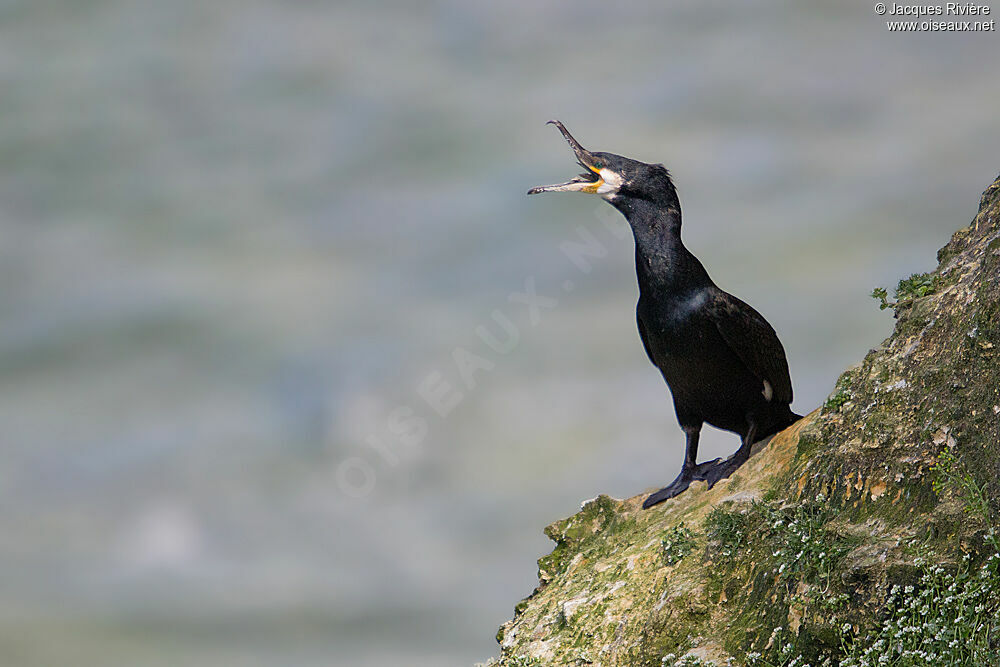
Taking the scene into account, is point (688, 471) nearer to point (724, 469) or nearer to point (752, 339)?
point (724, 469)

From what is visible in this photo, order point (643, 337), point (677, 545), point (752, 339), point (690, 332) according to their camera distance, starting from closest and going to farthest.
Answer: point (677, 545)
point (690, 332)
point (752, 339)
point (643, 337)

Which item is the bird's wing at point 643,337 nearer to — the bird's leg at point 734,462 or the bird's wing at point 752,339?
the bird's wing at point 752,339

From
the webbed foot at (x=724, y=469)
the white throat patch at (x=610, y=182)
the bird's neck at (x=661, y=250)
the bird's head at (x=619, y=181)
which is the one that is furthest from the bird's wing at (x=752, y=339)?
the white throat patch at (x=610, y=182)

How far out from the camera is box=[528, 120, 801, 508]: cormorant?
27.7 ft

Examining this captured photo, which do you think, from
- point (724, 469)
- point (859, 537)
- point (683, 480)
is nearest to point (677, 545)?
point (724, 469)

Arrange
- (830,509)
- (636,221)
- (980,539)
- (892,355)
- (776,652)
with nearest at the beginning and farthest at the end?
(980,539), (776,652), (830,509), (892,355), (636,221)

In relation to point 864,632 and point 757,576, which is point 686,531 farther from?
point 864,632

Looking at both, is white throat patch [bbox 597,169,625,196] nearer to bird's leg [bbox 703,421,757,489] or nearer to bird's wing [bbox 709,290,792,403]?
bird's wing [bbox 709,290,792,403]

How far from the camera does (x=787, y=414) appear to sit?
8.80m

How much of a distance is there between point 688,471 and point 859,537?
2901mm

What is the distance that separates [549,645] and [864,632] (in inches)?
122

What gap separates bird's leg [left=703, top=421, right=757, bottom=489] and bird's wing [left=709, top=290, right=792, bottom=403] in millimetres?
395

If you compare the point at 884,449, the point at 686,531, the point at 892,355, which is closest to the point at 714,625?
the point at 686,531

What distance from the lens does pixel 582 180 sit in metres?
8.88
